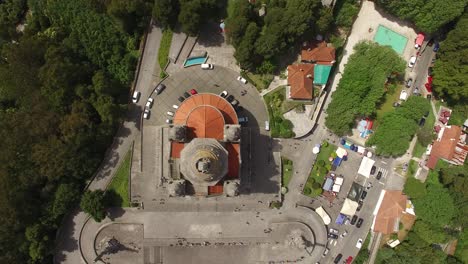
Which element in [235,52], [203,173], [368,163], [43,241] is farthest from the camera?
[368,163]

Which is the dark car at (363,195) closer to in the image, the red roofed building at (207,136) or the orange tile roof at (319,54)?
the orange tile roof at (319,54)

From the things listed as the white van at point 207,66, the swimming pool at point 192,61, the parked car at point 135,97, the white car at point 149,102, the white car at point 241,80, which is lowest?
the white car at point 149,102

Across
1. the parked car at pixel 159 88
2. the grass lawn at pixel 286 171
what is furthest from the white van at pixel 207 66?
the grass lawn at pixel 286 171

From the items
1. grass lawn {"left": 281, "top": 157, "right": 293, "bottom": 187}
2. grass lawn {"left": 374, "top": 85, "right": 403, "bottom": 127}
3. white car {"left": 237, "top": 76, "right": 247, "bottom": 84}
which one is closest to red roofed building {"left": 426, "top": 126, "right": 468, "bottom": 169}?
grass lawn {"left": 374, "top": 85, "right": 403, "bottom": 127}

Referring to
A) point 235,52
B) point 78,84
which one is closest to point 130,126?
point 78,84

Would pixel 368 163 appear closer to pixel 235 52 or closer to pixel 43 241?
pixel 235 52

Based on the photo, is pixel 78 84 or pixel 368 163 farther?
pixel 368 163
